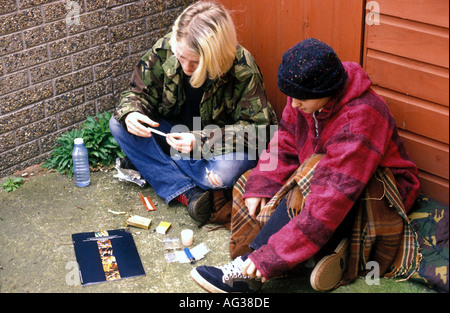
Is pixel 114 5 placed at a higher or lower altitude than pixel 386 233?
higher

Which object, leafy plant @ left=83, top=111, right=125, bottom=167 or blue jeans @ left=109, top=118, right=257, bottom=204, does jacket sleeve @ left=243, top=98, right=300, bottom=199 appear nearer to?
blue jeans @ left=109, top=118, right=257, bottom=204

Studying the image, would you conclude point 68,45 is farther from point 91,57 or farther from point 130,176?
point 130,176

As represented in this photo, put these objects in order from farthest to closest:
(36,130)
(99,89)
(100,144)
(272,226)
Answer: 1. (99,89)
2. (100,144)
3. (36,130)
4. (272,226)

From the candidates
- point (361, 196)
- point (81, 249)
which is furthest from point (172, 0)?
point (361, 196)

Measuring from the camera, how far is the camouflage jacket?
3.55m

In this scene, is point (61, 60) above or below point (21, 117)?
above

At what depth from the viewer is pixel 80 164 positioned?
4.07 meters

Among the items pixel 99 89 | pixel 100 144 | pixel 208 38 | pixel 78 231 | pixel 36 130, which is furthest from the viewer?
pixel 99 89

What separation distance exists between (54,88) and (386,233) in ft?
7.77

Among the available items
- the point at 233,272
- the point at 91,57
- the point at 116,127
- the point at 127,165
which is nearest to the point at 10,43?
the point at 91,57

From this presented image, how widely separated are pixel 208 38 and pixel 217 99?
45cm

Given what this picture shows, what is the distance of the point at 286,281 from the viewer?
3.16 m

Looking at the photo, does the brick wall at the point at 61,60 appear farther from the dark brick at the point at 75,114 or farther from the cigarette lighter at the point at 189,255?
the cigarette lighter at the point at 189,255

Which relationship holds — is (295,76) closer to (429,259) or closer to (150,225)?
(429,259)
